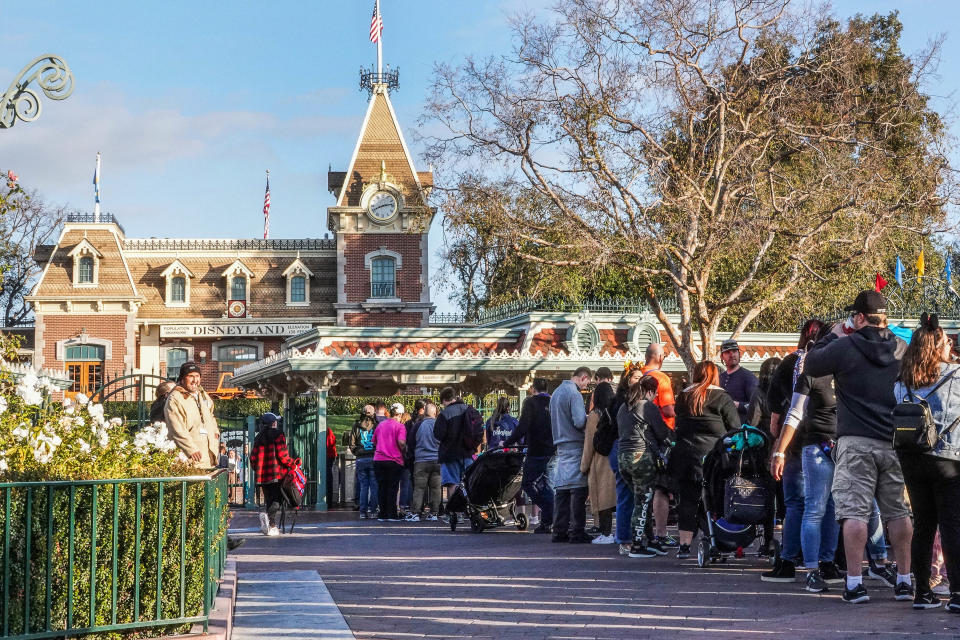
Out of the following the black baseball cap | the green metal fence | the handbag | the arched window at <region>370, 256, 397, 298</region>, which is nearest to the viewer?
the green metal fence

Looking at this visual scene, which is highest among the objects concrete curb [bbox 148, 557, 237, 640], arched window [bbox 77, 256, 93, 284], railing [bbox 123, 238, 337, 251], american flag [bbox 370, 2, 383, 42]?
american flag [bbox 370, 2, 383, 42]

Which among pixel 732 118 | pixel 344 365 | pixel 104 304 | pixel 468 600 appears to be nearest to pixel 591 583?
pixel 468 600

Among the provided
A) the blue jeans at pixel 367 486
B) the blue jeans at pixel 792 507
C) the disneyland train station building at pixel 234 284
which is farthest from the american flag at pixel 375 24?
the blue jeans at pixel 792 507

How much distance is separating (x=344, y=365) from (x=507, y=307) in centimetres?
847

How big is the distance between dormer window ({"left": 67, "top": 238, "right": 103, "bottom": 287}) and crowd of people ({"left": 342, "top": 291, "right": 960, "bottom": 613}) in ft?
112

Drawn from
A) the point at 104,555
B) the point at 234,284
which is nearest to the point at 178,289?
the point at 234,284

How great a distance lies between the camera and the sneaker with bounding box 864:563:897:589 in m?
8.33

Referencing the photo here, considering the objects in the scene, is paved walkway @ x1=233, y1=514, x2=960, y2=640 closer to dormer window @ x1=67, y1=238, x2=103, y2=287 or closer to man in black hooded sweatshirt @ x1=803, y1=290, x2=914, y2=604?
man in black hooded sweatshirt @ x1=803, y1=290, x2=914, y2=604

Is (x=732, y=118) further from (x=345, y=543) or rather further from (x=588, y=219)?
(x=345, y=543)

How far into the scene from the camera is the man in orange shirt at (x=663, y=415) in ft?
35.0

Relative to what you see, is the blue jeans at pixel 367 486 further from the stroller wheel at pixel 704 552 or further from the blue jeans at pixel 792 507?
the blue jeans at pixel 792 507

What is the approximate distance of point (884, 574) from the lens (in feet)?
27.6

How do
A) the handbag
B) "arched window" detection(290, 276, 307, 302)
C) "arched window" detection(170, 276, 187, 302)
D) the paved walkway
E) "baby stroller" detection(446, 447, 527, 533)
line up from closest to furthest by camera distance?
1. the paved walkway
2. the handbag
3. "baby stroller" detection(446, 447, 527, 533)
4. "arched window" detection(170, 276, 187, 302)
5. "arched window" detection(290, 276, 307, 302)

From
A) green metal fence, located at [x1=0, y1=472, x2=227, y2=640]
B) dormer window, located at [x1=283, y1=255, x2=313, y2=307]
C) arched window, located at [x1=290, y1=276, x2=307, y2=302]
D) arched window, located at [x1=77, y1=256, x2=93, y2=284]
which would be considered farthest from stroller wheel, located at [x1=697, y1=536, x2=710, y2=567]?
arched window, located at [x1=77, y1=256, x2=93, y2=284]
